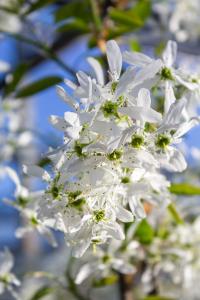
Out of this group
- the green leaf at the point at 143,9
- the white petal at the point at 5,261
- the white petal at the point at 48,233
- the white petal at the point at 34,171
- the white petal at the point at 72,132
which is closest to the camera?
the white petal at the point at 72,132

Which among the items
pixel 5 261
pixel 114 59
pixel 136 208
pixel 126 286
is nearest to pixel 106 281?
pixel 126 286

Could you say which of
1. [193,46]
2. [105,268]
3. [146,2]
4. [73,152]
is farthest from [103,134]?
[193,46]

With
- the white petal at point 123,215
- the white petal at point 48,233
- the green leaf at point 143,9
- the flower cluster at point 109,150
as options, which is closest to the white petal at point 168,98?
the flower cluster at point 109,150

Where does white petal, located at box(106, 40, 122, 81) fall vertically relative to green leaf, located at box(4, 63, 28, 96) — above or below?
above

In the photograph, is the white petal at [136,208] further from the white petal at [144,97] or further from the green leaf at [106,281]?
the green leaf at [106,281]

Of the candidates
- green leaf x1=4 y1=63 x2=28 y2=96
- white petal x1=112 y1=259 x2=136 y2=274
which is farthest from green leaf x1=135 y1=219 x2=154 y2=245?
green leaf x1=4 y1=63 x2=28 y2=96

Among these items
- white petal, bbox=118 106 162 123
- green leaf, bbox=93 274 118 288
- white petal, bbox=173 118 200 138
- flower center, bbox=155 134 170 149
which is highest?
white petal, bbox=118 106 162 123

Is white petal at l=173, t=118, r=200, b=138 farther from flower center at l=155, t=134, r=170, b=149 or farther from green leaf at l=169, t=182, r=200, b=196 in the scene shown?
green leaf at l=169, t=182, r=200, b=196
